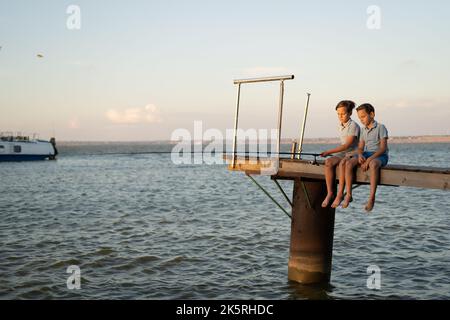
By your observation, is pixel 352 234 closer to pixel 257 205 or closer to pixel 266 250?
pixel 266 250

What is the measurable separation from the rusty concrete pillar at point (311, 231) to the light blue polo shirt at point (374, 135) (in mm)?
1758

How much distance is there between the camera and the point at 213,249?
1620cm

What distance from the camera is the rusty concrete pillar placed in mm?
10570

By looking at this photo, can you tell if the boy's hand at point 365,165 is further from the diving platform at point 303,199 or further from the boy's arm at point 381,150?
the diving platform at point 303,199

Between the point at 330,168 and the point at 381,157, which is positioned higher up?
the point at 381,157

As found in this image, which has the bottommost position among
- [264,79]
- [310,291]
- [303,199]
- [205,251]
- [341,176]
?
[205,251]

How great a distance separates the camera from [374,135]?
8.91 meters

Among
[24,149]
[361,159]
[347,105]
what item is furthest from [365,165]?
[24,149]

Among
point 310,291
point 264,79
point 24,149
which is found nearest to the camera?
point 264,79

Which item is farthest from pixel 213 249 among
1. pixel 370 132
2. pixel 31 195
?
pixel 31 195

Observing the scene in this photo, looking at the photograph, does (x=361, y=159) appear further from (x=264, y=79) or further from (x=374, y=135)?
(x=264, y=79)

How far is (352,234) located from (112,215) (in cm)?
1245

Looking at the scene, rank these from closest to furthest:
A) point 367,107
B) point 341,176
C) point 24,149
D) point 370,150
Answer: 1. point 367,107
2. point 341,176
3. point 370,150
4. point 24,149

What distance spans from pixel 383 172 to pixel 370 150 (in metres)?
0.51
